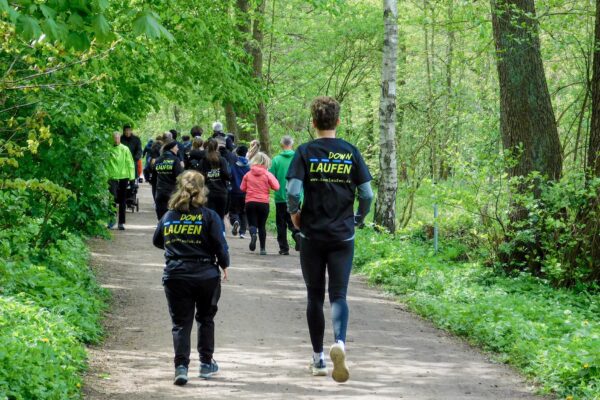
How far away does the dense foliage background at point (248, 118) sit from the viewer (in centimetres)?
732

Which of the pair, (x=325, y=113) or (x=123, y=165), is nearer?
(x=325, y=113)

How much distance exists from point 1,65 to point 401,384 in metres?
5.31

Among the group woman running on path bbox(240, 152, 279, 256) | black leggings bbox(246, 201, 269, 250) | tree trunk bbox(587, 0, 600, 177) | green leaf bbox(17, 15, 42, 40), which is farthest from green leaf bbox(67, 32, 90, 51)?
black leggings bbox(246, 201, 269, 250)

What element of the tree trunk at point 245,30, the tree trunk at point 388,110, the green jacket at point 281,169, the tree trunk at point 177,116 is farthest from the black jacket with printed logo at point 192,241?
the tree trunk at point 177,116

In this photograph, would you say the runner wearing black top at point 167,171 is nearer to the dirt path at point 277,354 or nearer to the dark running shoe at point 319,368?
the dirt path at point 277,354

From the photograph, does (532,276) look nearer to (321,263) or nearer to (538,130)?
(538,130)

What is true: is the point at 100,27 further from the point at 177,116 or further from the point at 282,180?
the point at 177,116

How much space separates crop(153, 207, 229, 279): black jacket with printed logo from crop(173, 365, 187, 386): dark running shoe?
764 millimetres

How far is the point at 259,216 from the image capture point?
640 inches

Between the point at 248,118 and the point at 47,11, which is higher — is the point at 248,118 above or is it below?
above

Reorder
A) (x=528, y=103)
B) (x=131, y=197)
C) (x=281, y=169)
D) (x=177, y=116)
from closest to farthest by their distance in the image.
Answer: (x=528, y=103) → (x=281, y=169) → (x=131, y=197) → (x=177, y=116)

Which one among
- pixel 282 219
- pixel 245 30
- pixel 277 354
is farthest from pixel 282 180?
pixel 245 30

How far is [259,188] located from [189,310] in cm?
889

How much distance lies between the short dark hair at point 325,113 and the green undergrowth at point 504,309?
2.90 m
